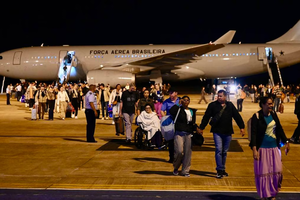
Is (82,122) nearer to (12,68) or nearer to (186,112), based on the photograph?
(186,112)

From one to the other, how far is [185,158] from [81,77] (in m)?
26.6

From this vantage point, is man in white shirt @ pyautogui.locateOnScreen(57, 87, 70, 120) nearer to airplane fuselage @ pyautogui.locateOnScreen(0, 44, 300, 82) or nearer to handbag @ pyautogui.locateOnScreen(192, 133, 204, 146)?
handbag @ pyautogui.locateOnScreen(192, 133, 204, 146)

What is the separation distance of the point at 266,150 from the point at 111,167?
3.40 metres

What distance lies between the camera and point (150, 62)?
99.7 feet

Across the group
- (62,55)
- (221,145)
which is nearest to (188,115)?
(221,145)

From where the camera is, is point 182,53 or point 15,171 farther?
point 182,53

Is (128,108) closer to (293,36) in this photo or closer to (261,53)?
(261,53)

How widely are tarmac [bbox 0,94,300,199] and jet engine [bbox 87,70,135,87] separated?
14.3 meters

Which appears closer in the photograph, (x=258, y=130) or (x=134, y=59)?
(x=258, y=130)

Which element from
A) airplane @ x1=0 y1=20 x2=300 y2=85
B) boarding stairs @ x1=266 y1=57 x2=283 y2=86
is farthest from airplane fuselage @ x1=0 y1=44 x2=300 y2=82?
boarding stairs @ x1=266 y1=57 x2=283 y2=86

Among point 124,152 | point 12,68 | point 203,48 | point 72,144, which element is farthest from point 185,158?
point 12,68

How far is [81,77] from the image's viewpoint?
1314 inches

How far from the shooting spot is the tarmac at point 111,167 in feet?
22.5

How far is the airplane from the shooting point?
3156cm
